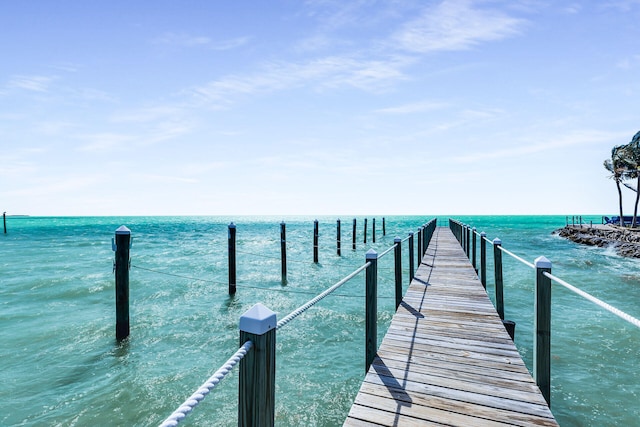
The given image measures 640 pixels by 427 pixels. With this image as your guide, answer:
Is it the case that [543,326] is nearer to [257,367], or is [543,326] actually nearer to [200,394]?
[257,367]

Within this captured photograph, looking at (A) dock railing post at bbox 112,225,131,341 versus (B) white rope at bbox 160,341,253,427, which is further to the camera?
(A) dock railing post at bbox 112,225,131,341

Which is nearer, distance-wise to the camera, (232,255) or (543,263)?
(543,263)

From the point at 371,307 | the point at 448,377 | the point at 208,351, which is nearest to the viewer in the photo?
the point at 448,377

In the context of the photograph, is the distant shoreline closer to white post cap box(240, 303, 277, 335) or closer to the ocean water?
the ocean water

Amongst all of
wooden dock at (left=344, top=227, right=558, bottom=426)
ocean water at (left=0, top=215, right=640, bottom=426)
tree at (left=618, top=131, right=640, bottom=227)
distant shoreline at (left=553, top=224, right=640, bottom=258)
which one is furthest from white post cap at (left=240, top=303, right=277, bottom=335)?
tree at (left=618, top=131, right=640, bottom=227)

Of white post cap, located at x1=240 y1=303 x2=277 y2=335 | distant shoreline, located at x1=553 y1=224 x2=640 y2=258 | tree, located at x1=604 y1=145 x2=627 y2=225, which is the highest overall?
tree, located at x1=604 y1=145 x2=627 y2=225

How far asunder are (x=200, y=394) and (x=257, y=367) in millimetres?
459

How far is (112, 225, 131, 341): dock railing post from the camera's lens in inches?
277

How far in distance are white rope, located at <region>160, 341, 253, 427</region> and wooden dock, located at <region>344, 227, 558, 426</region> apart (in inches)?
69.7

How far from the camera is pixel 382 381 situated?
370 cm

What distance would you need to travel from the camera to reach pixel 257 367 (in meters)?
1.83

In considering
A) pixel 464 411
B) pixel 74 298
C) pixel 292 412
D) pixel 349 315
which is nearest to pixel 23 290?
pixel 74 298

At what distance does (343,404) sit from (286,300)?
6.53 meters

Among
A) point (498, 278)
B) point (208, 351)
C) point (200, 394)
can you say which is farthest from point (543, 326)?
point (208, 351)
